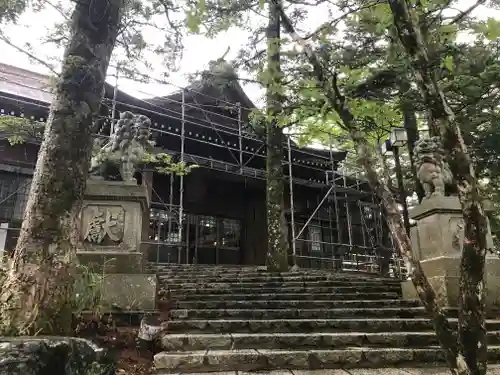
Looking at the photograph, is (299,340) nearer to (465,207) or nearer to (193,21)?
(465,207)

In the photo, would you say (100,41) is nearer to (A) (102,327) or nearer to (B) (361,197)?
(A) (102,327)

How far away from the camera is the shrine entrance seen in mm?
13852

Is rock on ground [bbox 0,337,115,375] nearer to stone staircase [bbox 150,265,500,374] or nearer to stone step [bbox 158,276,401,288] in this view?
stone staircase [bbox 150,265,500,374]

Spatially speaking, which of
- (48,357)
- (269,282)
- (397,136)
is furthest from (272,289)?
(48,357)

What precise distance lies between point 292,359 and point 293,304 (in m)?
1.84

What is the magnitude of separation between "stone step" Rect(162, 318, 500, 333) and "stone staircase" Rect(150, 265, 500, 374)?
1 cm

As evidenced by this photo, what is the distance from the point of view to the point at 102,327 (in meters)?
4.35

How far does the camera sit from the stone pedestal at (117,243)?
16.0 ft

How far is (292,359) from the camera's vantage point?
3.97 meters

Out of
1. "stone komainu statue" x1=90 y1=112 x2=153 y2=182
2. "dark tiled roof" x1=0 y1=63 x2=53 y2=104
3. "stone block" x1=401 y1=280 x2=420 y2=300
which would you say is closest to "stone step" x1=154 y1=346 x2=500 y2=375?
"stone block" x1=401 y1=280 x2=420 y2=300

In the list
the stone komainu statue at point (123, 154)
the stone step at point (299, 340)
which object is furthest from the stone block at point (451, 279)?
the stone komainu statue at point (123, 154)

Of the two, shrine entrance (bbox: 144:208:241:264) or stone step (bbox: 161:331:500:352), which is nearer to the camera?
stone step (bbox: 161:331:500:352)

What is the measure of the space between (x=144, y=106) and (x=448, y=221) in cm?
993

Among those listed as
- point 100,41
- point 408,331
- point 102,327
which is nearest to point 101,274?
point 102,327
